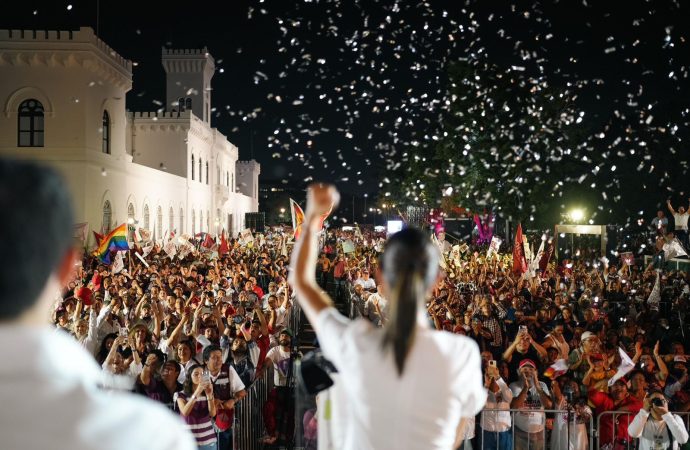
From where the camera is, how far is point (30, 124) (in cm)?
3147

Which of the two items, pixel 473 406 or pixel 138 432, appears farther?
Answer: pixel 473 406

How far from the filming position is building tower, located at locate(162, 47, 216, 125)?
207ft

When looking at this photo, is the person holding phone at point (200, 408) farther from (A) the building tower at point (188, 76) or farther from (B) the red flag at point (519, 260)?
(A) the building tower at point (188, 76)

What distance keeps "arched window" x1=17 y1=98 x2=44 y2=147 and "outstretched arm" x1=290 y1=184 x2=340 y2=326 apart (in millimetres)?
31837

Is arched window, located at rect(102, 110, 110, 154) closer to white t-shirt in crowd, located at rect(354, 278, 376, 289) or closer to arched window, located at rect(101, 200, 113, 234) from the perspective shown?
arched window, located at rect(101, 200, 113, 234)

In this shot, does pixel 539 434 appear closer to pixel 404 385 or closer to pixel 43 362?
pixel 404 385

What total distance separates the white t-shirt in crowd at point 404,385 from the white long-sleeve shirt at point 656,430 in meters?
4.96

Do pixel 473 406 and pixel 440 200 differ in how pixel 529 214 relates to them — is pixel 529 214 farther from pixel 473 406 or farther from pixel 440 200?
pixel 473 406

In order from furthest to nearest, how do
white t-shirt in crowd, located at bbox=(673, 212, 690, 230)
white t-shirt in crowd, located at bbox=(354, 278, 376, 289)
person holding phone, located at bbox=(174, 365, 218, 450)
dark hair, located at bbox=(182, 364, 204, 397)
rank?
white t-shirt in crowd, located at bbox=(673, 212, 690, 230) < white t-shirt in crowd, located at bbox=(354, 278, 376, 289) < dark hair, located at bbox=(182, 364, 204, 397) < person holding phone, located at bbox=(174, 365, 218, 450)

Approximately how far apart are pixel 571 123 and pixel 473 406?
131 feet

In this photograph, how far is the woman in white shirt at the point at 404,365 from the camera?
2.24 metres

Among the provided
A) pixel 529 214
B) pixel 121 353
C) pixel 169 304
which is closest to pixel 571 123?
pixel 529 214

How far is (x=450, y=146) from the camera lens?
41.6 metres

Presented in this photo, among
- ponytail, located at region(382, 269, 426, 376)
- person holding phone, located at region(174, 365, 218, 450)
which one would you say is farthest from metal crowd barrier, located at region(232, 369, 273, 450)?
ponytail, located at region(382, 269, 426, 376)
